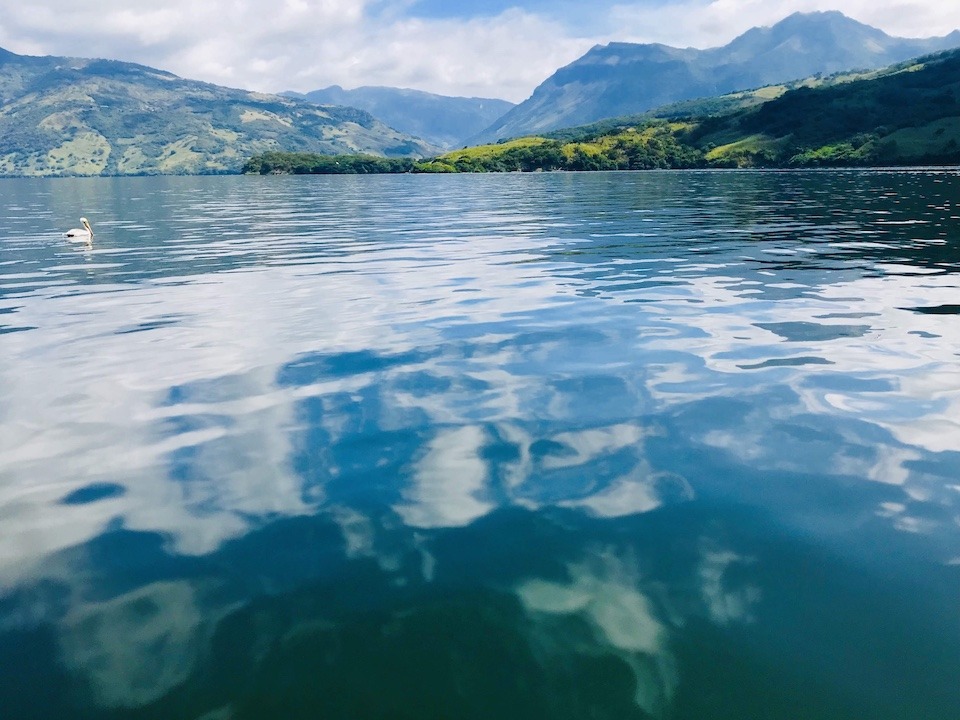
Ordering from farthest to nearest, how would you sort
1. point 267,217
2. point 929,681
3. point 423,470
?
1. point 267,217
2. point 423,470
3. point 929,681

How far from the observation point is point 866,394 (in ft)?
41.6

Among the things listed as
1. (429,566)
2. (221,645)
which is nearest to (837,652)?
(429,566)

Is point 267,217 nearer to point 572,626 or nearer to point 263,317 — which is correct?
point 263,317

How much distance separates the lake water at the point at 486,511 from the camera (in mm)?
5852

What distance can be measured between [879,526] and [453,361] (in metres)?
9.54

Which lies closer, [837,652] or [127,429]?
[837,652]

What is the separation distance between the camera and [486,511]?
8875 mm

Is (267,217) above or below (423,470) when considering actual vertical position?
above

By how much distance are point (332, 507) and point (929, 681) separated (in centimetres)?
678

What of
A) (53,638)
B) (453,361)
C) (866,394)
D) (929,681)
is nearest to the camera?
(929,681)

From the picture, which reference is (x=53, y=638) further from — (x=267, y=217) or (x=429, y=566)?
(x=267, y=217)

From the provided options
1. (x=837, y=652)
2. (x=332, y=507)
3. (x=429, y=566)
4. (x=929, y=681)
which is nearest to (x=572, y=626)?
(x=429, y=566)

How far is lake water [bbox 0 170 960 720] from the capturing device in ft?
19.2

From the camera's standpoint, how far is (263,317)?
20.5 meters
